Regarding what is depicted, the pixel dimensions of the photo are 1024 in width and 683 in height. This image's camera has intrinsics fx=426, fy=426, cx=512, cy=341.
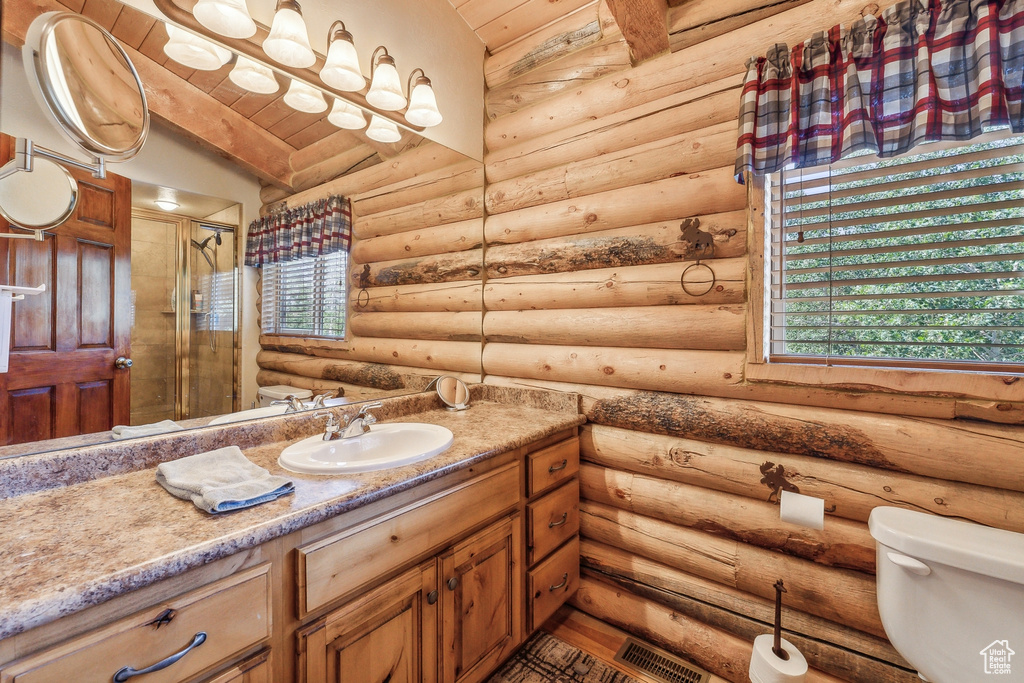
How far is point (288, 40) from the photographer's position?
1.59 metres

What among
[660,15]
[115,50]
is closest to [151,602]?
[115,50]

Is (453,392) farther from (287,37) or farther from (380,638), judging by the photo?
(287,37)

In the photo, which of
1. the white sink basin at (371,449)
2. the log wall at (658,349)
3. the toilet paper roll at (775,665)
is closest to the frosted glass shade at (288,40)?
the log wall at (658,349)

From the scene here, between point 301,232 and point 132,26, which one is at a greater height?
point 132,26

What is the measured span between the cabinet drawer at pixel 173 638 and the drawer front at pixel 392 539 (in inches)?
4.1

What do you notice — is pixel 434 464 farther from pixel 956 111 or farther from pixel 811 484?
pixel 956 111

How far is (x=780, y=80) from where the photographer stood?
156cm

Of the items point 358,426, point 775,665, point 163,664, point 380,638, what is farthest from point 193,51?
point 775,665

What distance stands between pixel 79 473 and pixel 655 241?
2.12 metres

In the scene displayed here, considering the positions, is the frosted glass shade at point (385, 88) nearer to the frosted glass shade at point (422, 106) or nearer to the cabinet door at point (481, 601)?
the frosted glass shade at point (422, 106)

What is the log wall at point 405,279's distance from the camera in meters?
1.87

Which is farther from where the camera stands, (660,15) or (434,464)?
(660,15)

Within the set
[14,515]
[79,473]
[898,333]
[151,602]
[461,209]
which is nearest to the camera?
[151,602]

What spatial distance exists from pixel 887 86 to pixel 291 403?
2.37m
